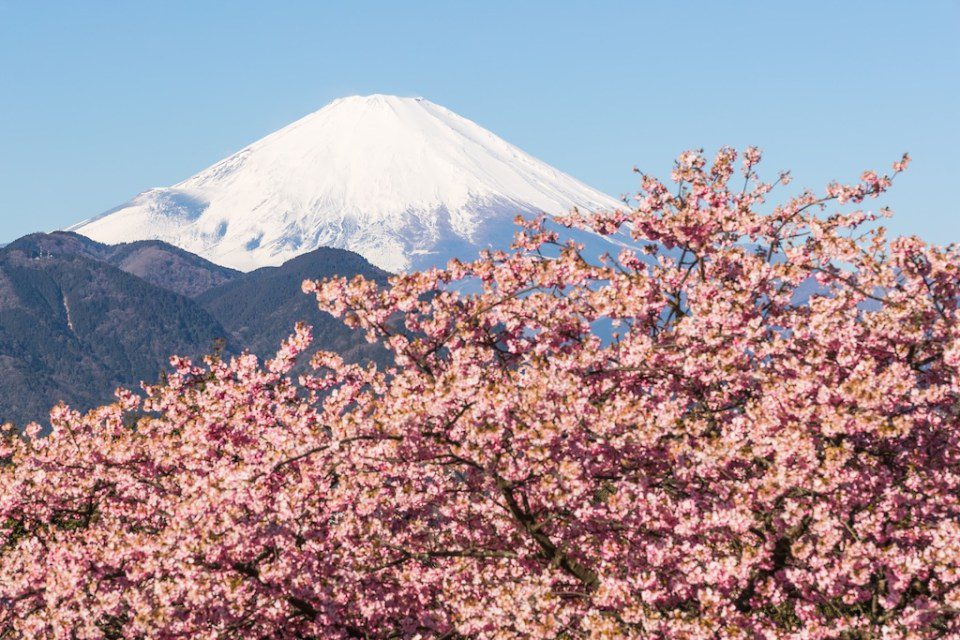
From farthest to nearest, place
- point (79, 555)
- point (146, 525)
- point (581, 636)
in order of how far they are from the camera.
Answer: point (146, 525) < point (79, 555) < point (581, 636)

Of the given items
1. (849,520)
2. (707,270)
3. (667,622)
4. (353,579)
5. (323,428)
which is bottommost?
(353,579)

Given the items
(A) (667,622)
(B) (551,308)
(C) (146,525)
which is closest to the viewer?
(A) (667,622)

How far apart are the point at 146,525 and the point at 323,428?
4624mm

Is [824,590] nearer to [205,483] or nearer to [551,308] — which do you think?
[551,308]

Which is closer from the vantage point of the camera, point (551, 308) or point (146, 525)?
point (551, 308)

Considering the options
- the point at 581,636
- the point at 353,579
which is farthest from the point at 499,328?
the point at 581,636

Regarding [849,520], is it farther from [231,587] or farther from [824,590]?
[231,587]

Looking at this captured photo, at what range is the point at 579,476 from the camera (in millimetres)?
12305

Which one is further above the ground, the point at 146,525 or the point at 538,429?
the point at 538,429

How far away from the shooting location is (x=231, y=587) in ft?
41.1

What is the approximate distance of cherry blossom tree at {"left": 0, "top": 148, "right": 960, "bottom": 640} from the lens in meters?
11.9

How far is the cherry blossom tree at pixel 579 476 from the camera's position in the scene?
1186cm

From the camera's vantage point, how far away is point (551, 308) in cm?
1603

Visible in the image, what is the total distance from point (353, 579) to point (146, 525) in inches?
219
